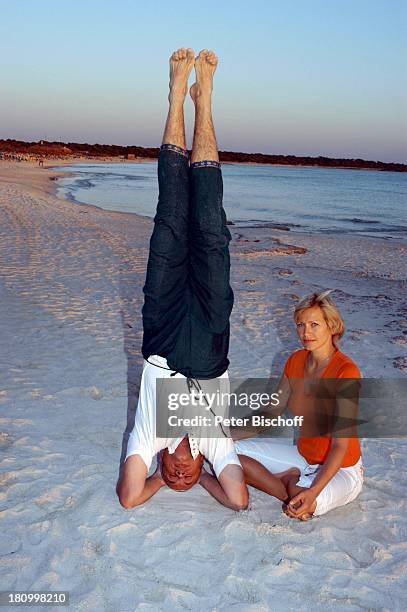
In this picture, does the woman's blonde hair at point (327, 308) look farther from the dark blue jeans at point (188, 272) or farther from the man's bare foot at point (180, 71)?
the man's bare foot at point (180, 71)

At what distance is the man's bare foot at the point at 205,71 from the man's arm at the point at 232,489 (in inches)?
88.3

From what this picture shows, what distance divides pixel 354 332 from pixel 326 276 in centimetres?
415

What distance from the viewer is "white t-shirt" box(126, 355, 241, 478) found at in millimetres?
3406

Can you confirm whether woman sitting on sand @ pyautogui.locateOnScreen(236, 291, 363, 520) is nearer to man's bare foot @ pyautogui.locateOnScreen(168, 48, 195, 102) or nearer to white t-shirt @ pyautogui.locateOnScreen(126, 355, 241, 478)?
white t-shirt @ pyautogui.locateOnScreen(126, 355, 241, 478)

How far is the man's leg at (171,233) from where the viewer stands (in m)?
3.09

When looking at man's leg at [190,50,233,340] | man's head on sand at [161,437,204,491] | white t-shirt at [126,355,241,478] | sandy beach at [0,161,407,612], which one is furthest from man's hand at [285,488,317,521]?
man's leg at [190,50,233,340]

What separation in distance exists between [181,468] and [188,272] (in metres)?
1.23

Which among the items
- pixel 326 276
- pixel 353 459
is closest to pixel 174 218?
pixel 353 459

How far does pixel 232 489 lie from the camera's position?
3520 mm

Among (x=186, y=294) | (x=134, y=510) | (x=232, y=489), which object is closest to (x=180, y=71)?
(x=186, y=294)

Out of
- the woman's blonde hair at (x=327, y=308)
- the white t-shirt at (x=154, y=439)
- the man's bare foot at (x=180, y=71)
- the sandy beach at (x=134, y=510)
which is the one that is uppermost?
the man's bare foot at (x=180, y=71)

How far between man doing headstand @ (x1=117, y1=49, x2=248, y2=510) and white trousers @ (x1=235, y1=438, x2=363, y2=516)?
0.31m

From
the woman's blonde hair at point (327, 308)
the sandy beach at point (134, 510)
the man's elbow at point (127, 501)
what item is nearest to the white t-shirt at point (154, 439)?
the man's elbow at point (127, 501)

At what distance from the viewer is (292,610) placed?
9.39 feet
